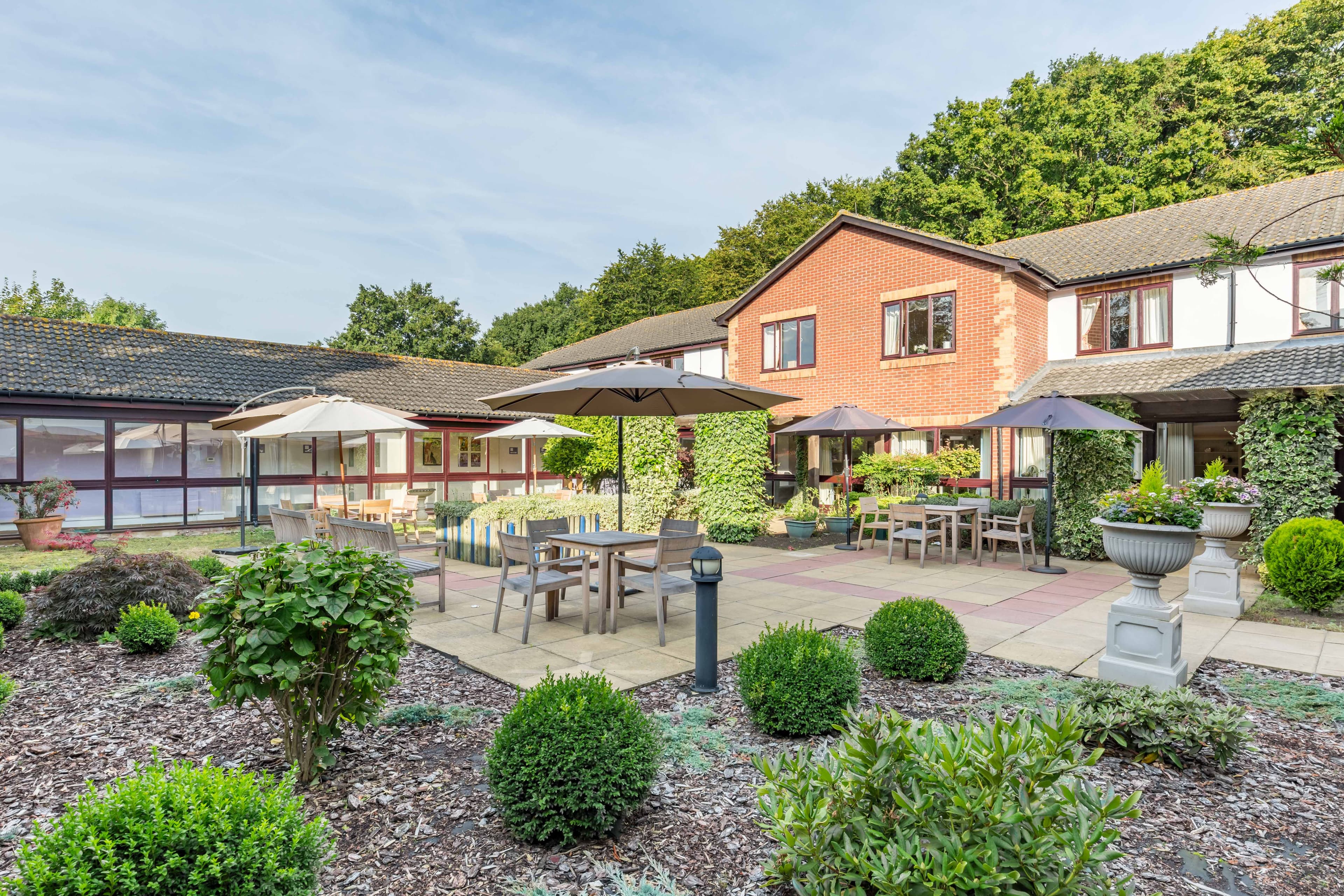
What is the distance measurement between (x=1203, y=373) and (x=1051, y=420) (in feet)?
14.6

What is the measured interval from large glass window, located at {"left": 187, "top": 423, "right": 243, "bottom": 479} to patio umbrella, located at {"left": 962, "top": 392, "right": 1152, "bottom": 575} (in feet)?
49.1

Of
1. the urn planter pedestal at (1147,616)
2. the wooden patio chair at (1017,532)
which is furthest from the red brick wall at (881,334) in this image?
the urn planter pedestal at (1147,616)

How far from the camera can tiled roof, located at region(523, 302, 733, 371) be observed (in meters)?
23.6

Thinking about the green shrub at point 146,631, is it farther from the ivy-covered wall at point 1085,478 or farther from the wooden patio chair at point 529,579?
the ivy-covered wall at point 1085,478

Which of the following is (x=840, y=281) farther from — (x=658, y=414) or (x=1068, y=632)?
(x=1068, y=632)

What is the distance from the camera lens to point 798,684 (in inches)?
144

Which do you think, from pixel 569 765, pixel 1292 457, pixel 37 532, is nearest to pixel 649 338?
pixel 37 532

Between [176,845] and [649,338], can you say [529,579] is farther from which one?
[649,338]

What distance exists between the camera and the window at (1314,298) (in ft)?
36.8

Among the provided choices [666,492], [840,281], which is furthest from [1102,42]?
[666,492]

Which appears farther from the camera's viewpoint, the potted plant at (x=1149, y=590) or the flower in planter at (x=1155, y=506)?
the flower in planter at (x=1155, y=506)

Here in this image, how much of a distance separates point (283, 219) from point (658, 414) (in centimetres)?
1718

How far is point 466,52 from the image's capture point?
1091 centimetres

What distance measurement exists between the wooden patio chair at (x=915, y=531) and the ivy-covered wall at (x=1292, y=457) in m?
3.96
